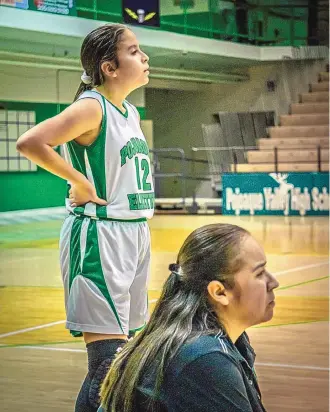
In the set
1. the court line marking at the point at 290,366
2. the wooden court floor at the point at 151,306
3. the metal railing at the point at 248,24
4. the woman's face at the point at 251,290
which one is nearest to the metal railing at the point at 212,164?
the metal railing at the point at 248,24

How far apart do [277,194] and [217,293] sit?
15656 millimetres

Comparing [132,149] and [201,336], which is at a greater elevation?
[132,149]

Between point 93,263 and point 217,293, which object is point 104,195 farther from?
point 217,293

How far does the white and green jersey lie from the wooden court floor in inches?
54.8

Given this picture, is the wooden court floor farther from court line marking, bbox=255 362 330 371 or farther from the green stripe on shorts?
the green stripe on shorts

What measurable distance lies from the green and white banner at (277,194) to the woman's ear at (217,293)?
1546 cm

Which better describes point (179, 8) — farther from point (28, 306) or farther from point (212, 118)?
point (28, 306)

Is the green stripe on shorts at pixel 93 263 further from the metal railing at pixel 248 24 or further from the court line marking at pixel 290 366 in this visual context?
the metal railing at pixel 248 24

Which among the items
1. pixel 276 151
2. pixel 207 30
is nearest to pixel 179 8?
pixel 207 30

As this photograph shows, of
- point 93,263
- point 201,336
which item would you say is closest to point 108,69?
point 93,263

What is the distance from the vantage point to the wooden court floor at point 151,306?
4.86 meters

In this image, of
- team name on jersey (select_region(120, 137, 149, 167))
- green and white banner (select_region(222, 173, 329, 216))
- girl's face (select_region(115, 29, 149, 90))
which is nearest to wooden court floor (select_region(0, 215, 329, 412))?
team name on jersey (select_region(120, 137, 149, 167))

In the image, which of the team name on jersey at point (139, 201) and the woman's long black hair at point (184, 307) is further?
the team name on jersey at point (139, 201)

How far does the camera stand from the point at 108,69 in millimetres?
3557
